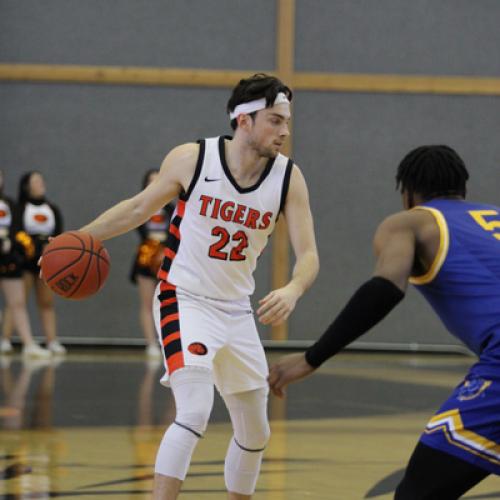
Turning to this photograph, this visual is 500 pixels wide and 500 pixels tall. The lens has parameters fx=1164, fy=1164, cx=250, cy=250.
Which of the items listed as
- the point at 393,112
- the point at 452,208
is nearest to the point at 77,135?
the point at 393,112

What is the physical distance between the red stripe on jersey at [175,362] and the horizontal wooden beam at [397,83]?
1032 centimetres

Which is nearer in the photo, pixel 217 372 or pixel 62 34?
pixel 217 372

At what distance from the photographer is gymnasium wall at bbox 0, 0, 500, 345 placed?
580 inches

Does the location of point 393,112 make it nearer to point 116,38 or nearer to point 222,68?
point 222,68

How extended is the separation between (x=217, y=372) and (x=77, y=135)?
1022 centimetres

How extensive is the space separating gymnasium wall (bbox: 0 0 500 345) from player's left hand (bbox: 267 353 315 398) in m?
11.2

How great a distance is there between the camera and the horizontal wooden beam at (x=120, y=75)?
1466cm

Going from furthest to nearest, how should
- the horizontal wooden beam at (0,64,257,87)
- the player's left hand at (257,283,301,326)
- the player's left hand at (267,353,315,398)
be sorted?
the horizontal wooden beam at (0,64,257,87)
the player's left hand at (257,283,301,326)
the player's left hand at (267,353,315,398)

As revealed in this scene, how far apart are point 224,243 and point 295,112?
10.1m

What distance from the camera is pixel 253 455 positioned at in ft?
16.7

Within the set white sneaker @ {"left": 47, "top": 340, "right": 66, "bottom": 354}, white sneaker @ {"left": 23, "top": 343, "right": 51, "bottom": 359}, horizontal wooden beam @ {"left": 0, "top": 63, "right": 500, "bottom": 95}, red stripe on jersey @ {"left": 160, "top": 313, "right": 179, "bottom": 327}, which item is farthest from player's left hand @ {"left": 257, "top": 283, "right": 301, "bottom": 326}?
horizontal wooden beam @ {"left": 0, "top": 63, "right": 500, "bottom": 95}

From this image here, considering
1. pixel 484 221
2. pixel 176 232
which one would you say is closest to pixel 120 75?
pixel 176 232

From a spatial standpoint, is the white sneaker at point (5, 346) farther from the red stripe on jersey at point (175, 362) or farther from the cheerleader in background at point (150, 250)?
the red stripe on jersey at point (175, 362)

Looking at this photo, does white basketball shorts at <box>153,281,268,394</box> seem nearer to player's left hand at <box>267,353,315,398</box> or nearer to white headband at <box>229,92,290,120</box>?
white headband at <box>229,92,290,120</box>
